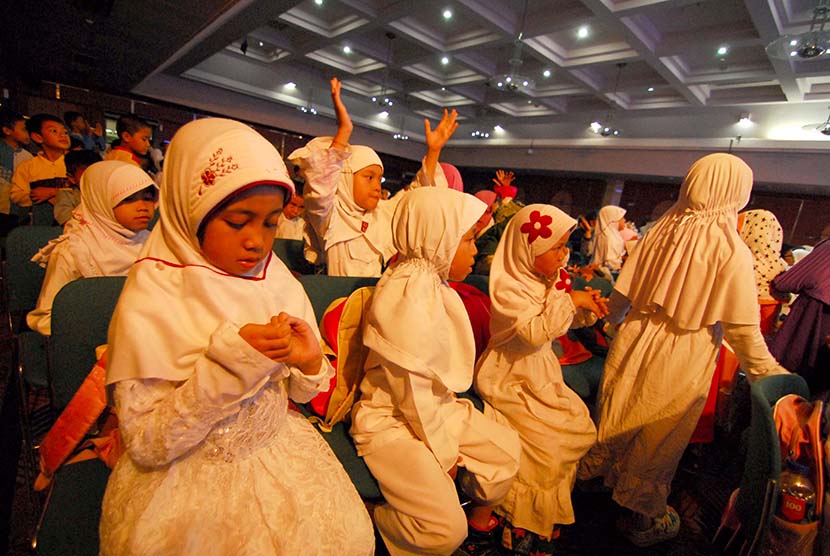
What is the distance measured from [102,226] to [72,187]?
178 centimetres

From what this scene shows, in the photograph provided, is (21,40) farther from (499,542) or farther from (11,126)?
(499,542)

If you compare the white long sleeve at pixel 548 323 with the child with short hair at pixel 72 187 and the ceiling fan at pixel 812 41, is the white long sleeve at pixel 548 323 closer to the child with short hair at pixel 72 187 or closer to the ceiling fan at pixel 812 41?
the child with short hair at pixel 72 187

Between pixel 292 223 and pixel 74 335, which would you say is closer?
pixel 74 335

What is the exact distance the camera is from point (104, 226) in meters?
2.08

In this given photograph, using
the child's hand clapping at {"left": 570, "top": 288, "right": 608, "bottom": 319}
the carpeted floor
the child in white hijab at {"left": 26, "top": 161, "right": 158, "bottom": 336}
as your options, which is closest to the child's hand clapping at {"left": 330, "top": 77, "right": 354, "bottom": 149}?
the child in white hijab at {"left": 26, "top": 161, "right": 158, "bottom": 336}

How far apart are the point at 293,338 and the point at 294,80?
11897 mm

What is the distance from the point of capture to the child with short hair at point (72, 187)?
9.62ft

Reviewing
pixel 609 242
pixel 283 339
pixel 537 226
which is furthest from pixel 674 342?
pixel 609 242

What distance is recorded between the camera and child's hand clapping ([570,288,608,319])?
1873 millimetres

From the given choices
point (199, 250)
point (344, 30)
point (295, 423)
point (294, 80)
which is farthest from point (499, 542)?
point (294, 80)

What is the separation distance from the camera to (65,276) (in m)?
1.87

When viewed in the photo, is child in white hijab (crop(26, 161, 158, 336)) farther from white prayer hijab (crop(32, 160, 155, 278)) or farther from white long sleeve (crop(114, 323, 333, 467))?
white long sleeve (crop(114, 323, 333, 467))

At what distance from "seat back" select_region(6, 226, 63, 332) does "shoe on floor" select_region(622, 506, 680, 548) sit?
330cm

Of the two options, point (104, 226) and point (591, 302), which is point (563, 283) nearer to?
point (591, 302)
